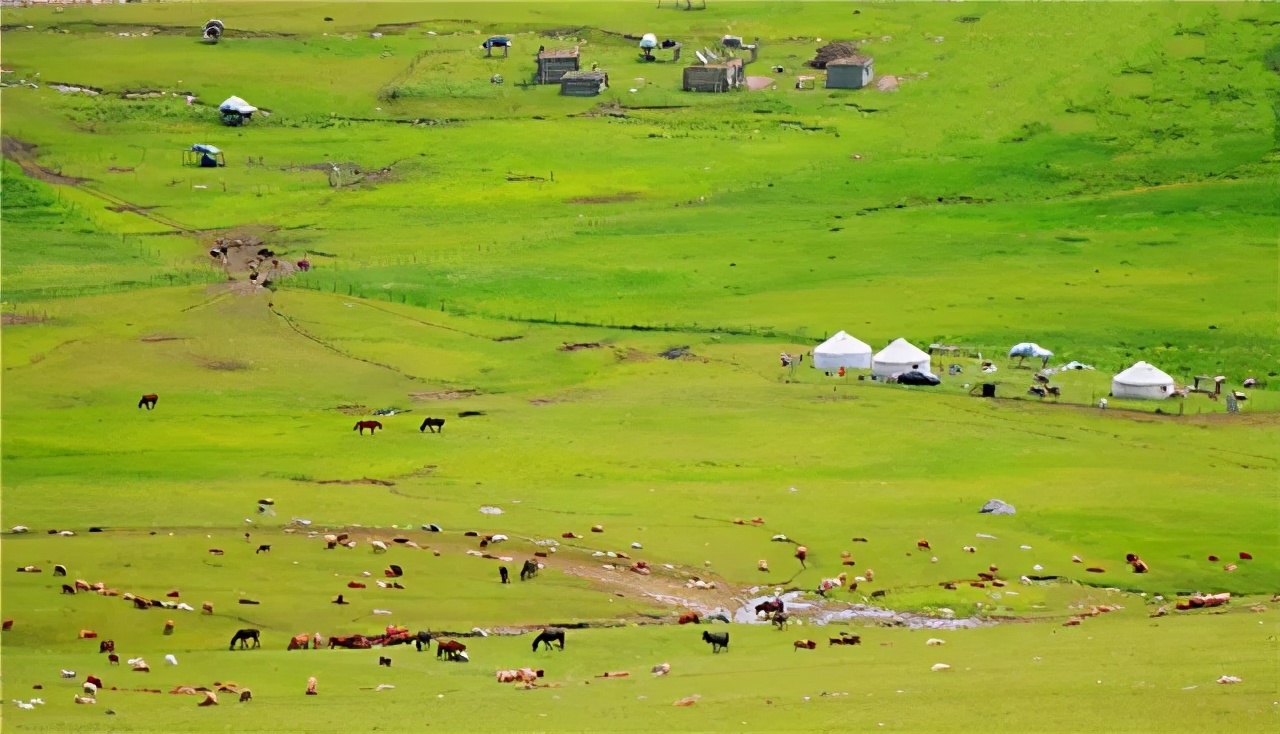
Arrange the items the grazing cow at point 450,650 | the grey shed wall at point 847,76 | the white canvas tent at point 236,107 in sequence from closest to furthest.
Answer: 1. the grazing cow at point 450,650
2. the white canvas tent at point 236,107
3. the grey shed wall at point 847,76

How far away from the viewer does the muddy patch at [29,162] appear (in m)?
104

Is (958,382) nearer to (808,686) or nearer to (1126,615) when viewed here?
(1126,615)

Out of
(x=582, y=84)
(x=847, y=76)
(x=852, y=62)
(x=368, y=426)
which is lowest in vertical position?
(x=368, y=426)

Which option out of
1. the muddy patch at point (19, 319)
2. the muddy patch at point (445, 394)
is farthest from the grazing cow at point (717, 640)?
the muddy patch at point (19, 319)

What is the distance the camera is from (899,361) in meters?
73.2

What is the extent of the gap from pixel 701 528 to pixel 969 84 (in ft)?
257

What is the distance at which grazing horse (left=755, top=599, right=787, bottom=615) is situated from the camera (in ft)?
144

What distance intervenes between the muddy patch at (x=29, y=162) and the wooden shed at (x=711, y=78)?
3646 centimetres

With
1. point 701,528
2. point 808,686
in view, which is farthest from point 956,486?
point 808,686

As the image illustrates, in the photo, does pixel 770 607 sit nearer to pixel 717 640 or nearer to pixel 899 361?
pixel 717 640

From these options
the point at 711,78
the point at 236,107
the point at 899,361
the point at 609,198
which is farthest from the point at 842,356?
the point at 236,107

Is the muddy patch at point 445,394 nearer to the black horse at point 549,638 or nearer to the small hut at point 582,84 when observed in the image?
the black horse at point 549,638

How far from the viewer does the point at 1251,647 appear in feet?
126

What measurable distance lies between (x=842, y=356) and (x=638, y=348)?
25.3 ft
